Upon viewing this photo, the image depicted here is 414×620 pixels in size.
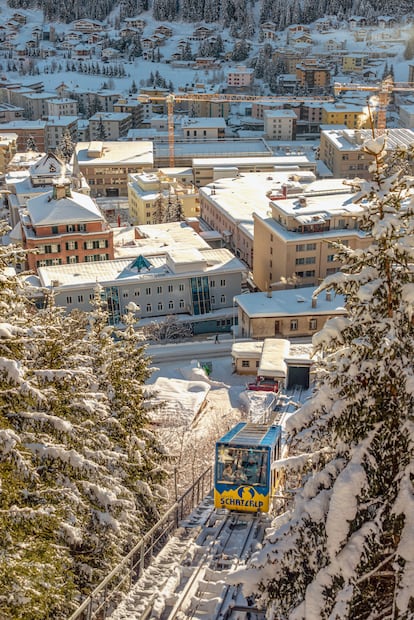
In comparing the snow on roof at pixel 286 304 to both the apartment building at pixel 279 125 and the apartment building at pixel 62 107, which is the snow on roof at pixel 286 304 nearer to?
the apartment building at pixel 279 125

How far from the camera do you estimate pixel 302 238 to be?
4372 centimetres

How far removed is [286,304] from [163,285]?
739 centimetres

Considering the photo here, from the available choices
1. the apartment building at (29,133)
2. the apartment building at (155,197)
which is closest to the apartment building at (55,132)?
the apartment building at (29,133)

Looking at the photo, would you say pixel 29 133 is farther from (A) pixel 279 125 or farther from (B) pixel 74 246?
(B) pixel 74 246

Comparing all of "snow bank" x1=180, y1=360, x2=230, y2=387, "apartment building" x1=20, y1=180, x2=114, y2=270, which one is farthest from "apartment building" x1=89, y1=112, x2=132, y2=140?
"snow bank" x1=180, y1=360, x2=230, y2=387

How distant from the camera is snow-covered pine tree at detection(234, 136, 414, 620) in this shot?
8.26 m

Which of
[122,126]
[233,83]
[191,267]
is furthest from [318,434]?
[233,83]

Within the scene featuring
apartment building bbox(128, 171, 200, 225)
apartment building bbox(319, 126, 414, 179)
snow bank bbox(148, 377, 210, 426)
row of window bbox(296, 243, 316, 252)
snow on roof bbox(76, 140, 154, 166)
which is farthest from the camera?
snow on roof bbox(76, 140, 154, 166)

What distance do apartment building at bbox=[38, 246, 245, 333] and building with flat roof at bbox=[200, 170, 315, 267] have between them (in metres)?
5.72

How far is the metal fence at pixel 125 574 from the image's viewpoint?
1331 cm

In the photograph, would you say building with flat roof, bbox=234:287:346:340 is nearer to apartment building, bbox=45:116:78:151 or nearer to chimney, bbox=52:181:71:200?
chimney, bbox=52:181:71:200

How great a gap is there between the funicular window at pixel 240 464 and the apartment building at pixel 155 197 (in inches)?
Result: 1711

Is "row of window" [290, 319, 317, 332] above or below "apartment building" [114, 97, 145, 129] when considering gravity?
below

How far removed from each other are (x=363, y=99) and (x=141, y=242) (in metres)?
69.2
